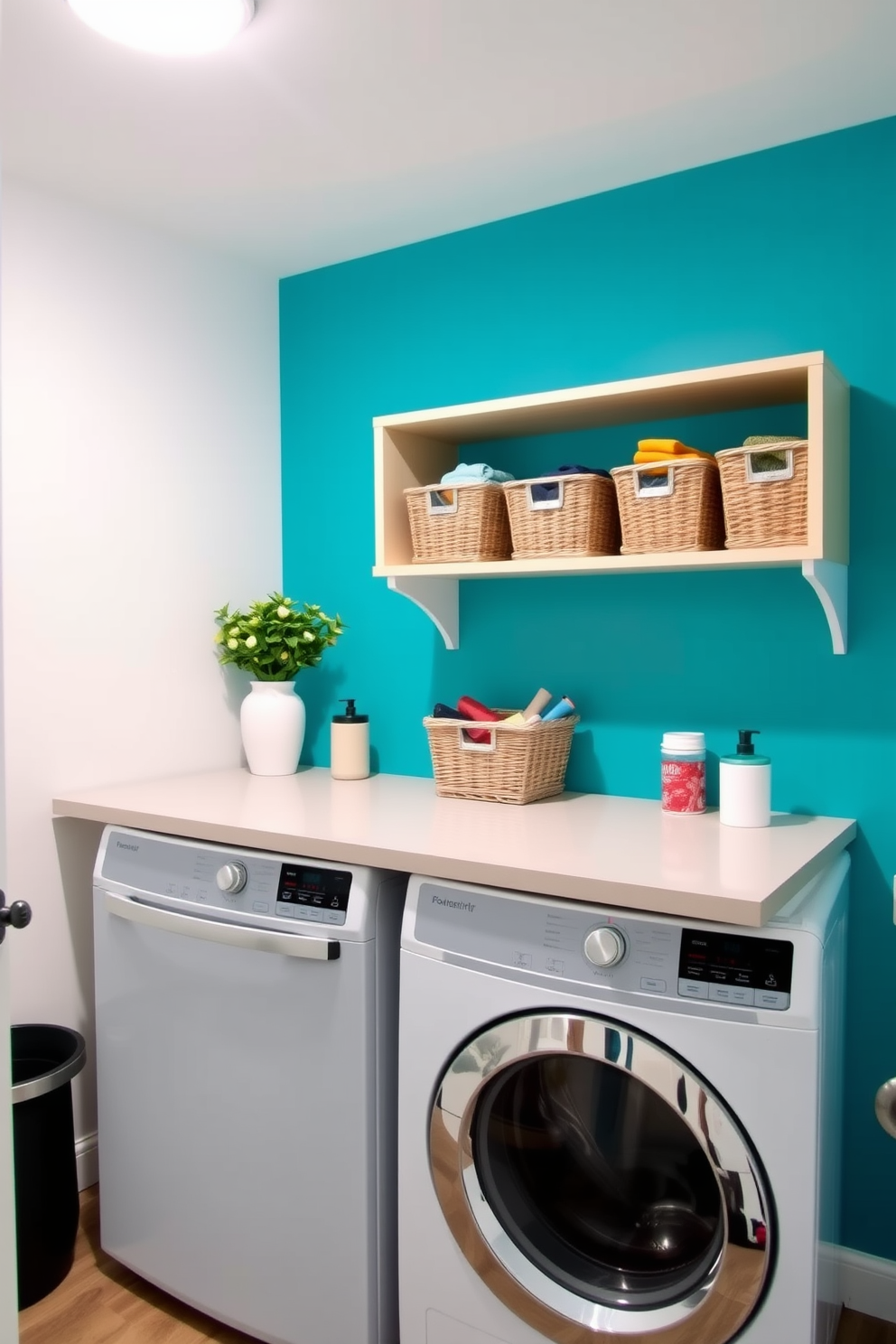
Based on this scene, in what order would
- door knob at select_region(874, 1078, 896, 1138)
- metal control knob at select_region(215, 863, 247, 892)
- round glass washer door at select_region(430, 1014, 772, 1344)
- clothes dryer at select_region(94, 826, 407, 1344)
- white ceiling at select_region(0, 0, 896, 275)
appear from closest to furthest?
door knob at select_region(874, 1078, 896, 1138) < round glass washer door at select_region(430, 1014, 772, 1344) < white ceiling at select_region(0, 0, 896, 275) < clothes dryer at select_region(94, 826, 407, 1344) < metal control knob at select_region(215, 863, 247, 892)

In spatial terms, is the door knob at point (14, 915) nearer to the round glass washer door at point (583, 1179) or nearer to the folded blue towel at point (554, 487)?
the round glass washer door at point (583, 1179)

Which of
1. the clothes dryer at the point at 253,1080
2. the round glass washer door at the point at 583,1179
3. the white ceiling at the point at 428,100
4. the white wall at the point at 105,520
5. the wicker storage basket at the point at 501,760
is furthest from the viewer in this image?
the white wall at the point at 105,520

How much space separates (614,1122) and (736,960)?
393mm

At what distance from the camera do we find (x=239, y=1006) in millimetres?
1787

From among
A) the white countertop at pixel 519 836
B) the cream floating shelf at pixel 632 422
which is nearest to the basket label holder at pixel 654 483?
the cream floating shelf at pixel 632 422

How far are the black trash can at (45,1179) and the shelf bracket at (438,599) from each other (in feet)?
3.94

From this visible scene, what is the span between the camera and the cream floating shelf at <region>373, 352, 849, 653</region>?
1.69 metres

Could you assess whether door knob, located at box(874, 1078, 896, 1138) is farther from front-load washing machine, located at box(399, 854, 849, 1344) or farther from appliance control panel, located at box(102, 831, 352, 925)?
appliance control panel, located at box(102, 831, 352, 925)

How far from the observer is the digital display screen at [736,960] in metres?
1.35

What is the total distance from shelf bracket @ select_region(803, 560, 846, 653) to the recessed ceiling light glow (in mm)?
1268

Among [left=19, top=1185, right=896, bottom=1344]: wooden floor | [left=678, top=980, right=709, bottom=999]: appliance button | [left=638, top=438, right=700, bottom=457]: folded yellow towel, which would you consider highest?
[left=638, top=438, right=700, bottom=457]: folded yellow towel

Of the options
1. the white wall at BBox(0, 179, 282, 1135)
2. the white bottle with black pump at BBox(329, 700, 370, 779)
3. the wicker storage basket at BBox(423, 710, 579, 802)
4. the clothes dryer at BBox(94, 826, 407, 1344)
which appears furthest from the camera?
the white bottle with black pump at BBox(329, 700, 370, 779)

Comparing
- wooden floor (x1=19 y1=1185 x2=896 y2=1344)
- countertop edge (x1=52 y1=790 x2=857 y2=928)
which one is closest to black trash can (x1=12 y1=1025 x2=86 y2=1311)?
wooden floor (x1=19 y1=1185 x2=896 y2=1344)

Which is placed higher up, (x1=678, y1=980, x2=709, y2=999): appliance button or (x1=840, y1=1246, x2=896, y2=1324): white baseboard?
(x1=678, y1=980, x2=709, y2=999): appliance button
